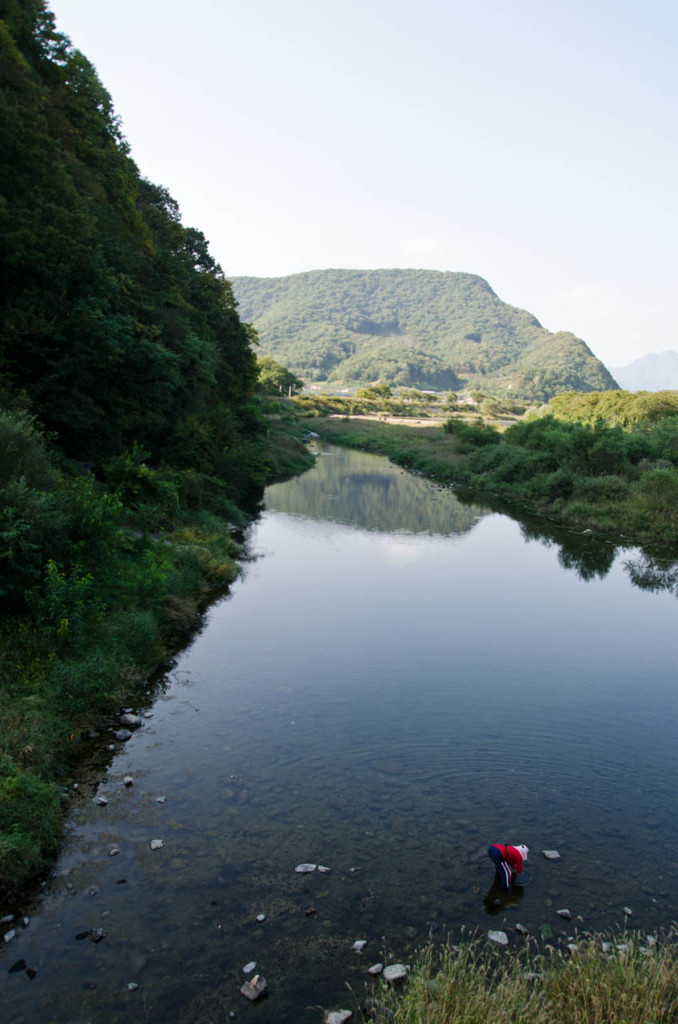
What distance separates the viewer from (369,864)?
8.82 m

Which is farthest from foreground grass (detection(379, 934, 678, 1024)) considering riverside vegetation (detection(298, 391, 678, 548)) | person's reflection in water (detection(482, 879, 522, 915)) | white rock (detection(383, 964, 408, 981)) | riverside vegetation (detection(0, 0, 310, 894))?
riverside vegetation (detection(298, 391, 678, 548))

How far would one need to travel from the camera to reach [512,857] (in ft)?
27.9

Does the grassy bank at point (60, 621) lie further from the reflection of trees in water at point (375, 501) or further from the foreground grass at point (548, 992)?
the reflection of trees in water at point (375, 501)

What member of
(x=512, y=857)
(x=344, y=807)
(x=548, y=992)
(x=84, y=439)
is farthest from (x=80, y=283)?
(x=548, y=992)

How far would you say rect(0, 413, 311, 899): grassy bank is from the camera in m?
8.79

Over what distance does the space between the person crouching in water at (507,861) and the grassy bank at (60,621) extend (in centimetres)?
574

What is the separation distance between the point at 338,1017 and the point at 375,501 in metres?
38.5

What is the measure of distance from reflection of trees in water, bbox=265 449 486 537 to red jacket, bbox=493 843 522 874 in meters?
26.6

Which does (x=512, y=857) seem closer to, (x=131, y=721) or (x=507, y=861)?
(x=507, y=861)

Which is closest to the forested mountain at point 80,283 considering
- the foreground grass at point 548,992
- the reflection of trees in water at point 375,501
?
the reflection of trees in water at point 375,501

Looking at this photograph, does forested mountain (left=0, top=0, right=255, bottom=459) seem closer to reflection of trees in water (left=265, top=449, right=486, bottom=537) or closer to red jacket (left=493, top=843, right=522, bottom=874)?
reflection of trees in water (left=265, top=449, right=486, bottom=537)

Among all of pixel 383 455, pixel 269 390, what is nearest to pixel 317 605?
pixel 383 455

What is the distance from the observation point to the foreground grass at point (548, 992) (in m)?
5.92

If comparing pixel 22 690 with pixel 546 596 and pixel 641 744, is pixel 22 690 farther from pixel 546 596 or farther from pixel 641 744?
pixel 546 596
